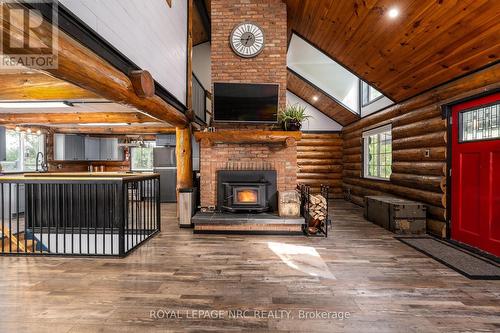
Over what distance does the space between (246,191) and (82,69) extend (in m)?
3.43

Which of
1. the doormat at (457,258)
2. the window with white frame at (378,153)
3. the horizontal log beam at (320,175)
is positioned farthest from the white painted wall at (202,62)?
the doormat at (457,258)

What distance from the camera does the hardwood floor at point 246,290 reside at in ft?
6.91

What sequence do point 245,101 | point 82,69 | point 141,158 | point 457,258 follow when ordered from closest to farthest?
1. point 82,69
2. point 457,258
3. point 245,101
4. point 141,158

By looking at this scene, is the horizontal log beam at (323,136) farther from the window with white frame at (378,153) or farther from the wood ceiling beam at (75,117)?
the wood ceiling beam at (75,117)

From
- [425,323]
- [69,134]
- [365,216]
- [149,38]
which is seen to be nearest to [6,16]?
[149,38]

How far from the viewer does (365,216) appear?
5.82 m

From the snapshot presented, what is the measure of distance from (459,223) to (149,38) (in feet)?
18.3

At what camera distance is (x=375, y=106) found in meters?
6.68

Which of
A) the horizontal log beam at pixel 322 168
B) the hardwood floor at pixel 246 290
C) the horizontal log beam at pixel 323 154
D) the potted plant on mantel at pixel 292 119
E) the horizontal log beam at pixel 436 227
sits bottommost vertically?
the hardwood floor at pixel 246 290

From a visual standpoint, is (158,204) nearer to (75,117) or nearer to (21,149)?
(75,117)

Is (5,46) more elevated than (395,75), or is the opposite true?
(395,75)

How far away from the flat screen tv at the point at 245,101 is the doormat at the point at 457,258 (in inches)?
129

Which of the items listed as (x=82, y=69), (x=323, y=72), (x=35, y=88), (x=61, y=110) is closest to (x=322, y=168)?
(x=323, y=72)

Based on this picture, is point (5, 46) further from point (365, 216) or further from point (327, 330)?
point (365, 216)
